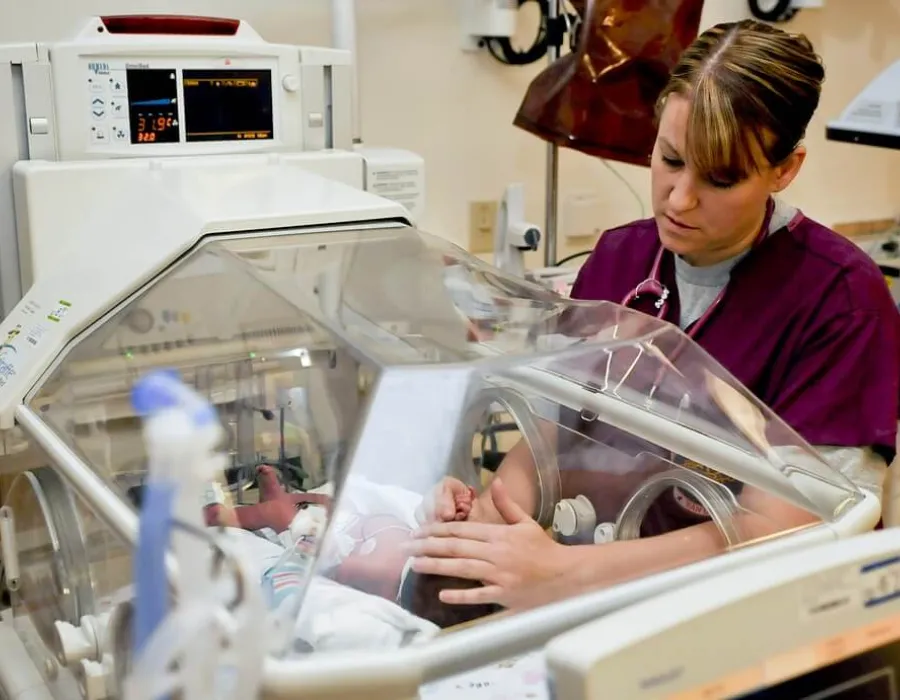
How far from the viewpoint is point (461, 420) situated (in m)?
0.94

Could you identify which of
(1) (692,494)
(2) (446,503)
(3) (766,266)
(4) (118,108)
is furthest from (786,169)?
(4) (118,108)

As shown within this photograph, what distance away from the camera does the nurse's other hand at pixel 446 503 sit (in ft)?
3.04

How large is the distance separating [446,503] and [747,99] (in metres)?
0.59

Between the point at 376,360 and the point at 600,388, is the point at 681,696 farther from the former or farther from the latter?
the point at 600,388

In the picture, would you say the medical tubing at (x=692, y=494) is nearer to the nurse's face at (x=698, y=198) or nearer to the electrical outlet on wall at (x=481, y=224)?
the nurse's face at (x=698, y=198)

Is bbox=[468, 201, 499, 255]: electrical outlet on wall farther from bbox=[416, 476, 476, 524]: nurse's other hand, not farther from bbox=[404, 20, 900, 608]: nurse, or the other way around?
bbox=[416, 476, 476, 524]: nurse's other hand

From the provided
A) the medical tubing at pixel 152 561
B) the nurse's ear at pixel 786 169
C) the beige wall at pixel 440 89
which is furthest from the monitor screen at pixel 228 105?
the medical tubing at pixel 152 561

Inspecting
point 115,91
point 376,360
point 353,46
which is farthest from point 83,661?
point 353,46

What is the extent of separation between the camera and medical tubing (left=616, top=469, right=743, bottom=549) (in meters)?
0.97

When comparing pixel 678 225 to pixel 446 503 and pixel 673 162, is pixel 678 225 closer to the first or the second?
pixel 673 162

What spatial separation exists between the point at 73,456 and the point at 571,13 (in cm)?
143

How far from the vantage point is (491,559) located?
0.92 m

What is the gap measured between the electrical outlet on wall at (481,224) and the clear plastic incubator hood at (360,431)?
37.1 inches

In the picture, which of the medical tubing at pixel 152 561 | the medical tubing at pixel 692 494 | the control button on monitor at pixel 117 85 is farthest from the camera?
the control button on monitor at pixel 117 85
